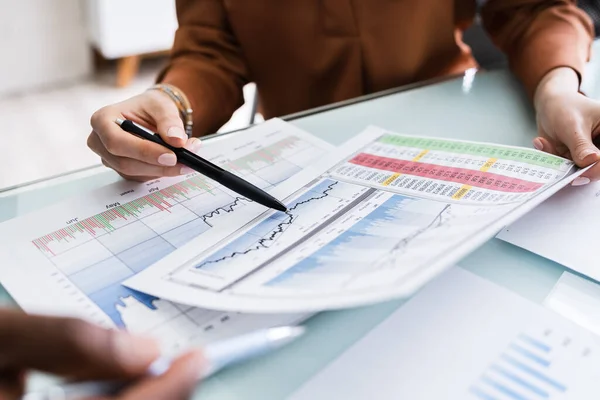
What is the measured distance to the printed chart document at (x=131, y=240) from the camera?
0.38 m

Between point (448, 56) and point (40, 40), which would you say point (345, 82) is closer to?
point (448, 56)

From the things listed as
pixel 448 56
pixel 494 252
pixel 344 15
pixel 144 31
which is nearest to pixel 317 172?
pixel 494 252

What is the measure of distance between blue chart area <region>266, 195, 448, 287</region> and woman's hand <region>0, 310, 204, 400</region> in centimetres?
12

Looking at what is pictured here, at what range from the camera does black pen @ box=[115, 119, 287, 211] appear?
48 cm

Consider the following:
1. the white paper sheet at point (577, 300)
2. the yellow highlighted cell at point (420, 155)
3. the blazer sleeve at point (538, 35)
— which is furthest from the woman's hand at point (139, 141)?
the blazer sleeve at point (538, 35)

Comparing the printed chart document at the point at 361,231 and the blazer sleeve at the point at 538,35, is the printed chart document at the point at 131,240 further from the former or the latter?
the blazer sleeve at the point at 538,35

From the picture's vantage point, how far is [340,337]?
38 centimetres

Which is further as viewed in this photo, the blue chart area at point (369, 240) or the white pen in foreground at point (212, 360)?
the blue chart area at point (369, 240)

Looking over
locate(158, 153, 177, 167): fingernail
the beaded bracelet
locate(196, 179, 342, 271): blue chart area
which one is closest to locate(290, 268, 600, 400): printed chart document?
locate(196, 179, 342, 271): blue chart area

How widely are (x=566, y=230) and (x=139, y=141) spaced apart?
15.0 inches

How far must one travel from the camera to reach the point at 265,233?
442mm

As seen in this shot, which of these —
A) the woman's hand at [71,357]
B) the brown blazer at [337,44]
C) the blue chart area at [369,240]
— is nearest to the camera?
the woman's hand at [71,357]

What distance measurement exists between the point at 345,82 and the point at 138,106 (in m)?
0.34

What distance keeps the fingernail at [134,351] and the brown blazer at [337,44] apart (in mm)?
436
